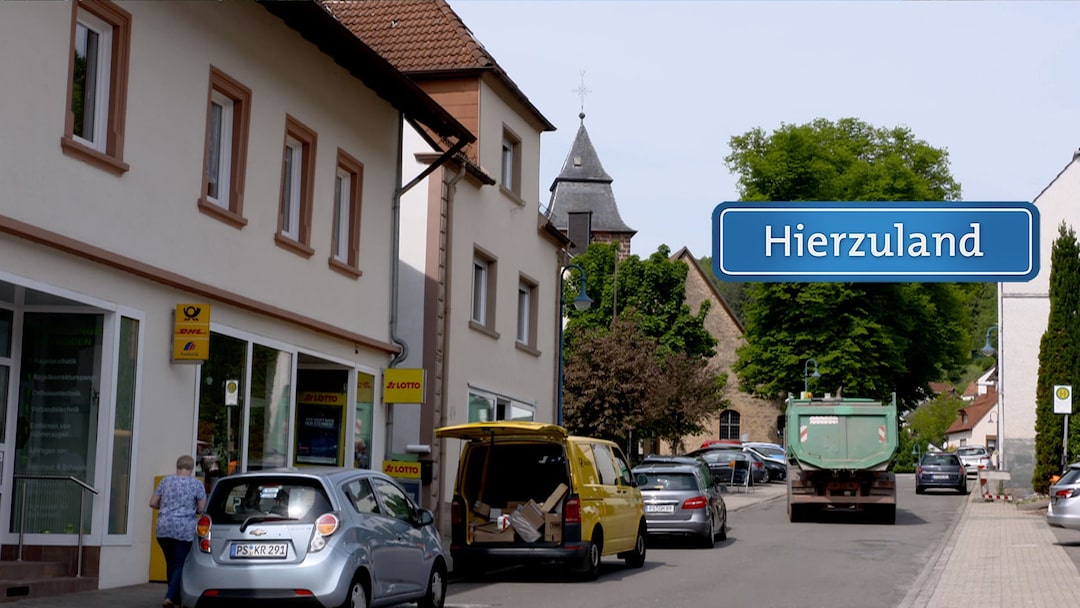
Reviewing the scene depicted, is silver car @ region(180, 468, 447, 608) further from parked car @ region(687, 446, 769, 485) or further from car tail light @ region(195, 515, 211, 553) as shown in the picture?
parked car @ region(687, 446, 769, 485)

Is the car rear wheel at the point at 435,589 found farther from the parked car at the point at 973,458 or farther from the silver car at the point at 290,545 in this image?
the parked car at the point at 973,458

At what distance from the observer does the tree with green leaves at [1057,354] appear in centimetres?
3988

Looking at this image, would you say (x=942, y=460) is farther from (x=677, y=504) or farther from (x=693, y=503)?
(x=677, y=504)

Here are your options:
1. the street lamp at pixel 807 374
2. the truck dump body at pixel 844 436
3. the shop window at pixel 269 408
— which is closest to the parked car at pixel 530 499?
the shop window at pixel 269 408

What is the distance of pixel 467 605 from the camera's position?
15047mm

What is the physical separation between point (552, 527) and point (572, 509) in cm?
50

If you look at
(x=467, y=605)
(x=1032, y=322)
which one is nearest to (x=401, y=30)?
(x=467, y=605)

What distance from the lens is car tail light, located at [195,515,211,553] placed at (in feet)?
40.2

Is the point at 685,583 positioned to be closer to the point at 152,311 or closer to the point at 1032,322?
the point at 152,311

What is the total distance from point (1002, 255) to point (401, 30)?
21.6 m

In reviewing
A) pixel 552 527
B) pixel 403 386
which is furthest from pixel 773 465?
pixel 552 527

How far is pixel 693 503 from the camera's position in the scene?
24.1 meters

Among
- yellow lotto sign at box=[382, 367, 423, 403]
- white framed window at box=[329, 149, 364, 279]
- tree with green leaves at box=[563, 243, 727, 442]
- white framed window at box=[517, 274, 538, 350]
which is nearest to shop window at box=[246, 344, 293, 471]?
white framed window at box=[329, 149, 364, 279]

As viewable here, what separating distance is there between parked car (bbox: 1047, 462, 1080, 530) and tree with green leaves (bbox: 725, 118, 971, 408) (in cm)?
2698
